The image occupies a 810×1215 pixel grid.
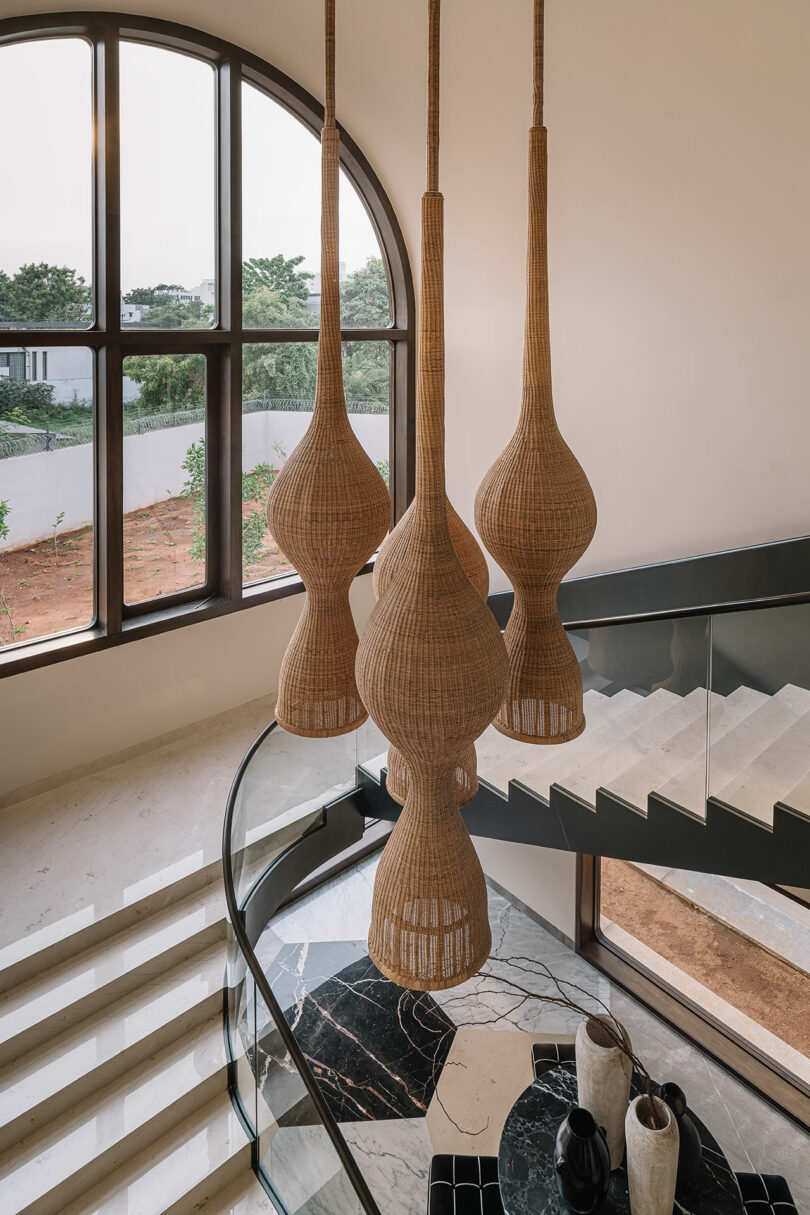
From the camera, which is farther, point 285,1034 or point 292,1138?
point 292,1138

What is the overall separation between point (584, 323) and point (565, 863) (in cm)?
280

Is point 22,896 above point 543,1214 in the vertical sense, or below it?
above

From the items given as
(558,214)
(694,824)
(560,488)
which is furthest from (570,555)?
(558,214)

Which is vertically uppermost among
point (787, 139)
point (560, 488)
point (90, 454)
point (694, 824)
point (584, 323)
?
point (787, 139)

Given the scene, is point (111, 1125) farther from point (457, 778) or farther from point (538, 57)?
point (538, 57)

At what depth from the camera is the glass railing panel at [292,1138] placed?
2.42 meters

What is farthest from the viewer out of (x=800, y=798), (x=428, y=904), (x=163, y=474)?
(x=163, y=474)

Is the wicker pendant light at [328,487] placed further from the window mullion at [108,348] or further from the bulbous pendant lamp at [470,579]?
the window mullion at [108,348]

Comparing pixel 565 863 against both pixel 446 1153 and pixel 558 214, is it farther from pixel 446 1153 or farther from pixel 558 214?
pixel 558 214

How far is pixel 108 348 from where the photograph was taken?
3.88 metres

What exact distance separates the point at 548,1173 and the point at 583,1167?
11.2 inches

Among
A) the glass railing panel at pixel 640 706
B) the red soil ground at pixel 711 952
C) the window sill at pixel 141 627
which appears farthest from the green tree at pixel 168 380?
the red soil ground at pixel 711 952

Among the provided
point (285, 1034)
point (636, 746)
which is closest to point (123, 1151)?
point (285, 1034)

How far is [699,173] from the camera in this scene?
12.0 ft
